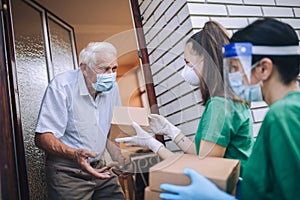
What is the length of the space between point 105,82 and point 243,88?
0.97 metres

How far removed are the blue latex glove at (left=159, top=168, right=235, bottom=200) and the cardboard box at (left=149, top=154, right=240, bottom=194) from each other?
0.02m

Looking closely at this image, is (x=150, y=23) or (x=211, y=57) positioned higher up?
(x=150, y=23)

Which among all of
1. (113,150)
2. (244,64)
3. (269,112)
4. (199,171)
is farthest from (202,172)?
(113,150)

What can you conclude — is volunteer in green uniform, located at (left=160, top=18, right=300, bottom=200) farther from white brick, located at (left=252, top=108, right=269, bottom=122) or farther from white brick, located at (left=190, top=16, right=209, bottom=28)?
white brick, located at (left=252, top=108, right=269, bottom=122)

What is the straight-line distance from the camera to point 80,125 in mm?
1904

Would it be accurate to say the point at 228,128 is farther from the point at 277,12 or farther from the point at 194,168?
the point at 277,12

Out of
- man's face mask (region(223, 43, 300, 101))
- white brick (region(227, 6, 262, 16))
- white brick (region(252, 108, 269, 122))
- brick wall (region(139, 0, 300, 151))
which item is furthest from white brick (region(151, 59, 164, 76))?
man's face mask (region(223, 43, 300, 101))

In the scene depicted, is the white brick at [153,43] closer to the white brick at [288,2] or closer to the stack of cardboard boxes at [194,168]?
the white brick at [288,2]

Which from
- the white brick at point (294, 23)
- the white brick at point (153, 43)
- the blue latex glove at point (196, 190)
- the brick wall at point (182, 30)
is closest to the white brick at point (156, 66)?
the brick wall at point (182, 30)

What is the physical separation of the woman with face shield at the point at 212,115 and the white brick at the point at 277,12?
0.86 m

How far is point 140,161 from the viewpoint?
4.99ft

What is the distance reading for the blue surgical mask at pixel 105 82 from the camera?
1885mm

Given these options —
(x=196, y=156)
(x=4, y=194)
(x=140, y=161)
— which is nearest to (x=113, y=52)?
(x=140, y=161)

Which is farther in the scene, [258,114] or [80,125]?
[258,114]
